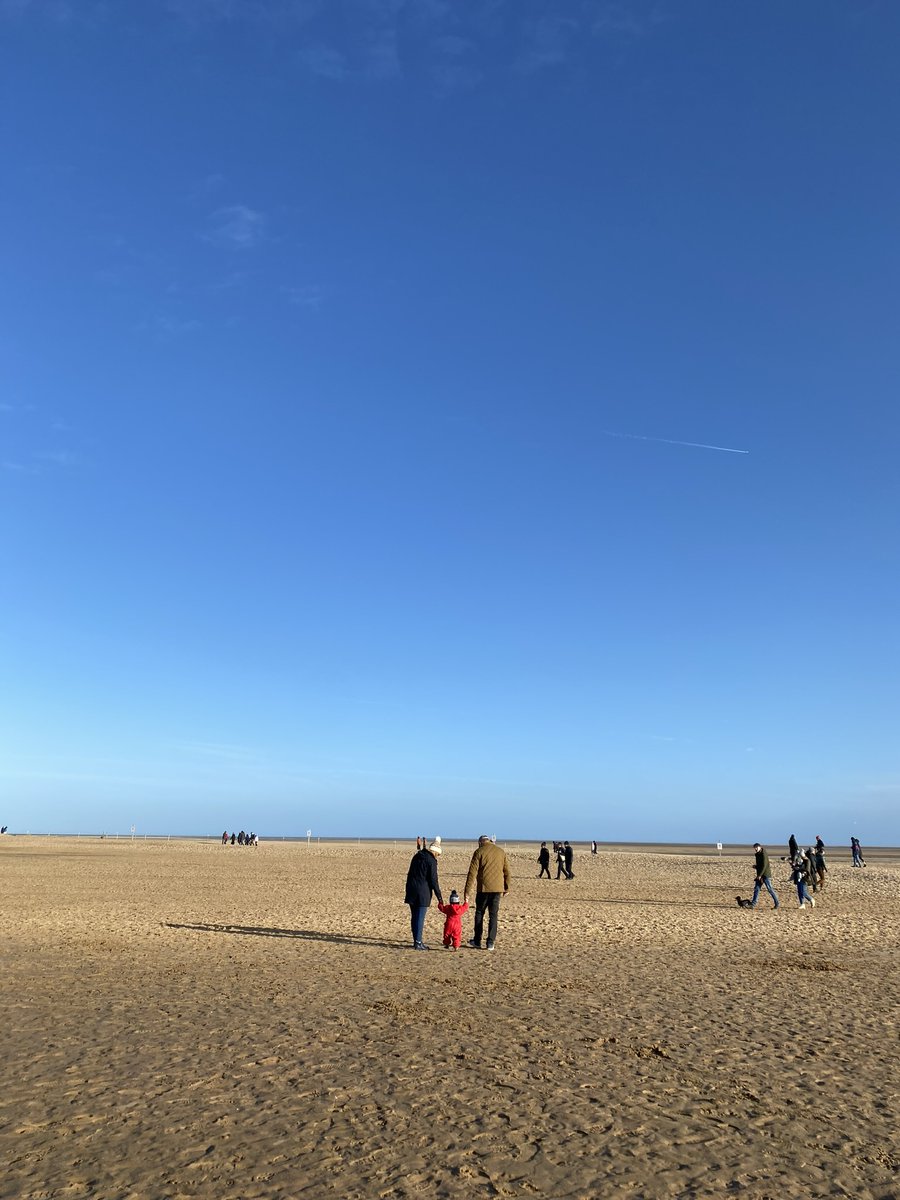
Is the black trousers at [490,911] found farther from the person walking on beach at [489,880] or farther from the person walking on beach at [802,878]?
the person walking on beach at [802,878]

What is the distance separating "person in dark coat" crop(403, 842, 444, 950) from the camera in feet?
52.4

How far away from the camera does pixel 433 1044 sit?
9.23 m

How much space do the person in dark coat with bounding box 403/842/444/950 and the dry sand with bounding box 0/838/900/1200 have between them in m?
0.48

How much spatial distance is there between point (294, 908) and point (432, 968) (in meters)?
10.5

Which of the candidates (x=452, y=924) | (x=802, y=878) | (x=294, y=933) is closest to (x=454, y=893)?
(x=452, y=924)

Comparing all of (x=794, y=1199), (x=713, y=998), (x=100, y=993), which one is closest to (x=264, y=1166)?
(x=794, y=1199)

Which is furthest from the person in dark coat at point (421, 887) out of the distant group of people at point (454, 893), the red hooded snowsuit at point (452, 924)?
the red hooded snowsuit at point (452, 924)

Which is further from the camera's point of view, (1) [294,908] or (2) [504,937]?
(1) [294,908]

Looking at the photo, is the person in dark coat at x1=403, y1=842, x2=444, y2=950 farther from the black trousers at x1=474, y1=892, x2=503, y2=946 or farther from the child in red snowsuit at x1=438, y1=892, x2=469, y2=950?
the black trousers at x1=474, y1=892, x2=503, y2=946

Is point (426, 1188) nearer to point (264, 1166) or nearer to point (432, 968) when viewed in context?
point (264, 1166)

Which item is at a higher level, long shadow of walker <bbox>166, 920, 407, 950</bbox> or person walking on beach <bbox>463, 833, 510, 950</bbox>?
person walking on beach <bbox>463, 833, 510, 950</bbox>

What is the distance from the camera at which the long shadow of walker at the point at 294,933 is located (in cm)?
1684

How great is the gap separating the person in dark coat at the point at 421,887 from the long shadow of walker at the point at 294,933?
19.7 inches

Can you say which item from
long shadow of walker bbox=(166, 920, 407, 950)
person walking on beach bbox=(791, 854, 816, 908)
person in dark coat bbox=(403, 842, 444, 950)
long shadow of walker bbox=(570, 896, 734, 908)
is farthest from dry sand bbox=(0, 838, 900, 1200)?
long shadow of walker bbox=(570, 896, 734, 908)
